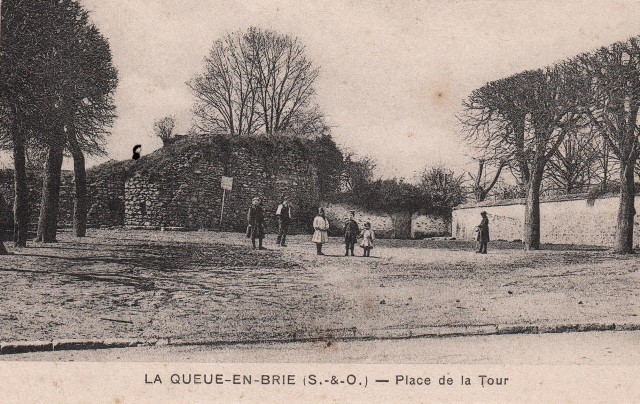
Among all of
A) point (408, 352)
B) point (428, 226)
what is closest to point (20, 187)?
point (408, 352)

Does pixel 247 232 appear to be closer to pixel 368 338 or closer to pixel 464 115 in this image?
pixel 464 115

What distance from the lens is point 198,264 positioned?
7266 mm

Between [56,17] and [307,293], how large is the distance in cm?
502

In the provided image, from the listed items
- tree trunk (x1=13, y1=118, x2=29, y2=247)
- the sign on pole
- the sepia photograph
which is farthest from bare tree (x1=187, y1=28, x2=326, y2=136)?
tree trunk (x1=13, y1=118, x2=29, y2=247)

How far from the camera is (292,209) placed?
11.8m

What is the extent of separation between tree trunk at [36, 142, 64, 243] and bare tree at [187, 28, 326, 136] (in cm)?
313

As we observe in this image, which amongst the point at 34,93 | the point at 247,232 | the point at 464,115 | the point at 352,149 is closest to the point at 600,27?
the point at 464,115

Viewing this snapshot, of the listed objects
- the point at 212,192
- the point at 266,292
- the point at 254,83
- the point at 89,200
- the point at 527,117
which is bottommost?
the point at 266,292

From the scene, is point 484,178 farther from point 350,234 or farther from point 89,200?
point 89,200

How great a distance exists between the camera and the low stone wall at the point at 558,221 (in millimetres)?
12953

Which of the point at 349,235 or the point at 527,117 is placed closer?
the point at 349,235

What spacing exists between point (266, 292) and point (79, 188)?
237 inches

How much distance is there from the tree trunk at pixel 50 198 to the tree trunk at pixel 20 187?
2.46 ft

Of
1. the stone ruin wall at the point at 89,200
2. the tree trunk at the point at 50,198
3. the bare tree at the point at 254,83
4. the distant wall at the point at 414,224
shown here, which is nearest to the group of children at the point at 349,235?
the bare tree at the point at 254,83
